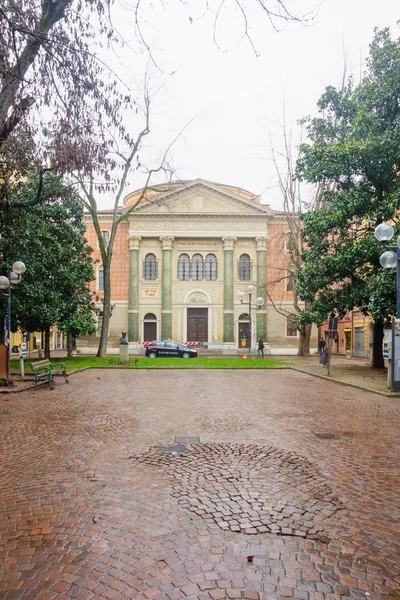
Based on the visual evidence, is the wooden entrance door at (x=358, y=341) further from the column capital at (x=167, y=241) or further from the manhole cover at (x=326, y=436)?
the manhole cover at (x=326, y=436)

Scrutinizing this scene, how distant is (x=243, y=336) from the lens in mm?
41938

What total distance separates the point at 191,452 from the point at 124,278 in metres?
38.8

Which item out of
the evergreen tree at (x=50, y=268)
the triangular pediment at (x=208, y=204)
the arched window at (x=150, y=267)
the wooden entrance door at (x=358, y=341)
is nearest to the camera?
the evergreen tree at (x=50, y=268)

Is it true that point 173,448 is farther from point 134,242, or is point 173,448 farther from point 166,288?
point 134,242

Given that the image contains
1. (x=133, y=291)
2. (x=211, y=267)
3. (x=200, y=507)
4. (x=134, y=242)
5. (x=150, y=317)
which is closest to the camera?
(x=200, y=507)

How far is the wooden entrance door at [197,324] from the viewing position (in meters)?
43.1

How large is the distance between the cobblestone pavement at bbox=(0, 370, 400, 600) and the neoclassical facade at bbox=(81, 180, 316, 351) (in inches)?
1327

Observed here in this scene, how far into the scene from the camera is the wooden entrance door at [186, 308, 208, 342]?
43094 millimetres

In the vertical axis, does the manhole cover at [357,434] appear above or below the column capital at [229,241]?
below

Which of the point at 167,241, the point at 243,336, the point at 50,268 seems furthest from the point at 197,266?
the point at 50,268

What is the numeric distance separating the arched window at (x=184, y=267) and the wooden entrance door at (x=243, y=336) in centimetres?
717

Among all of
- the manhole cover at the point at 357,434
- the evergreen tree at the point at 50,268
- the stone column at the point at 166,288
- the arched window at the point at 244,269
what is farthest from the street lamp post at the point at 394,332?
the arched window at the point at 244,269

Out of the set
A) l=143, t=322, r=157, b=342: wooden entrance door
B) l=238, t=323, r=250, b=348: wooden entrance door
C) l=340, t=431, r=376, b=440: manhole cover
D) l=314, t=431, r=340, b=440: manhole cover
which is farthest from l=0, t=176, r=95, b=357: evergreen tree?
l=238, t=323, r=250, b=348: wooden entrance door

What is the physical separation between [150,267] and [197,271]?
4671mm
